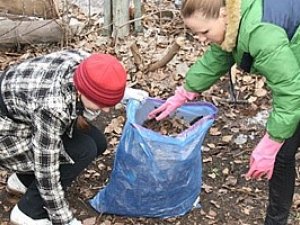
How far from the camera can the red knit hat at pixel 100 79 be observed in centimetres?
287

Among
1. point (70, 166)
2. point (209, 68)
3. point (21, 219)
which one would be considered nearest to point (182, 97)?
point (209, 68)

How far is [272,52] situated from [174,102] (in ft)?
2.89

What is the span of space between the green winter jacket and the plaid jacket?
29.6 inches

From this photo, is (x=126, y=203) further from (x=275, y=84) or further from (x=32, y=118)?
(x=275, y=84)

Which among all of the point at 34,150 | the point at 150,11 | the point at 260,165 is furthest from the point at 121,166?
the point at 150,11

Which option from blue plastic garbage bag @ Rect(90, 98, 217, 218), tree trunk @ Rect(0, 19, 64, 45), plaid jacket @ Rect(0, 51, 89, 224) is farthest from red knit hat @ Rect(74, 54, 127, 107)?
tree trunk @ Rect(0, 19, 64, 45)

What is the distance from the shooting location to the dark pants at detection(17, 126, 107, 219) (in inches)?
131

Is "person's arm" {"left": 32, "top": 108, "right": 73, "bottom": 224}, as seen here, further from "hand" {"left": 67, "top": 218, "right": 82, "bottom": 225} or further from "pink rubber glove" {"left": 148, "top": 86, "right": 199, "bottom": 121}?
"pink rubber glove" {"left": 148, "top": 86, "right": 199, "bottom": 121}

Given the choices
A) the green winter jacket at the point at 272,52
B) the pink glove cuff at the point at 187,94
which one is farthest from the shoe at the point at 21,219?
the green winter jacket at the point at 272,52

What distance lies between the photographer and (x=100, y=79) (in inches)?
113

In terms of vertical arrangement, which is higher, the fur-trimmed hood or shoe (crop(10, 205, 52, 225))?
the fur-trimmed hood

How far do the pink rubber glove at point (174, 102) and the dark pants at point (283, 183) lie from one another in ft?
1.88

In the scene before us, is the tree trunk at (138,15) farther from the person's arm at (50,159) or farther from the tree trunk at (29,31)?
the person's arm at (50,159)

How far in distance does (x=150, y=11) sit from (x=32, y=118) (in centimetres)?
274
